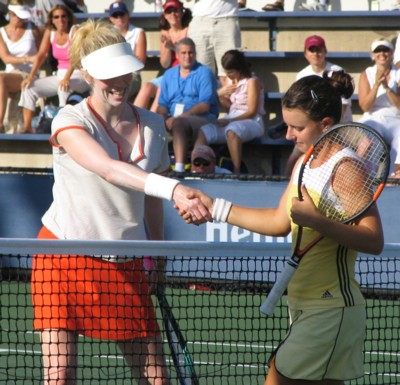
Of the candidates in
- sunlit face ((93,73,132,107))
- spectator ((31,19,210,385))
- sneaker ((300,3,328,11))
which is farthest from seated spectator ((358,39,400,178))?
sunlit face ((93,73,132,107))

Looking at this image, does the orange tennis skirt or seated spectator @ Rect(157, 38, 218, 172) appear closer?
the orange tennis skirt

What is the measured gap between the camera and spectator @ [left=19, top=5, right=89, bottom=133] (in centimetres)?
1166

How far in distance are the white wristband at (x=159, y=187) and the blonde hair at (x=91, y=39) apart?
0.64 m

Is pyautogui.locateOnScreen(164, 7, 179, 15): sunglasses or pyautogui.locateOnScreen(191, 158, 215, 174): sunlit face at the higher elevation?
pyautogui.locateOnScreen(164, 7, 179, 15): sunglasses

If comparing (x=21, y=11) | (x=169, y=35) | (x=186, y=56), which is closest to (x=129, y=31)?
(x=169, y=35)

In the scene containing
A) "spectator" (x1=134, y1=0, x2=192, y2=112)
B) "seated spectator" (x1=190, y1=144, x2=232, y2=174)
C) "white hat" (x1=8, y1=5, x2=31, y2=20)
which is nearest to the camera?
"seated spectator" (x1=190, y1=144, x2=232, y2=174)

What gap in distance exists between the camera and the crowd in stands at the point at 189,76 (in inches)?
409

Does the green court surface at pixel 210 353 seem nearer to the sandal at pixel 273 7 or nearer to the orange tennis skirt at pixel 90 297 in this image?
the orange tennis skirt at pixel 90 297

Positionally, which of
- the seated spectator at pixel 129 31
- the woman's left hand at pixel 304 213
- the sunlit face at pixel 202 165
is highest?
the seated spectator at pixel 129 31

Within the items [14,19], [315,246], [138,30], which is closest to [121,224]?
[315,246]

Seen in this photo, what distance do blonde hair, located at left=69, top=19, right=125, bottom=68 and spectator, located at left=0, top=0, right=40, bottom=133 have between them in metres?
8.14

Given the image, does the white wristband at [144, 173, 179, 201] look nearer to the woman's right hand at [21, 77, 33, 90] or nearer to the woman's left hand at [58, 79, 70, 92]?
the woman's left hand at [58, 79, 70, 92]

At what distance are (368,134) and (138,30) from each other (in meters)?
8.24

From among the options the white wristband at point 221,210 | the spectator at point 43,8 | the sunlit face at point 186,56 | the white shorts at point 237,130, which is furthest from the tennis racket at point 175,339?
the spectator at point 43,8
